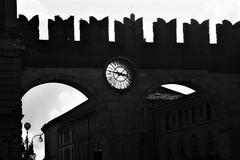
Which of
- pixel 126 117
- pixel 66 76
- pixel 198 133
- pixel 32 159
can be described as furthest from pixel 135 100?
pixel 198 133

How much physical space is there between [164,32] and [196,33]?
2107mm

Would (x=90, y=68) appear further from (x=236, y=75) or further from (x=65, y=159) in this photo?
(x=65, y=159)

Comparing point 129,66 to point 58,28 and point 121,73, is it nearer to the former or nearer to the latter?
point 121,73

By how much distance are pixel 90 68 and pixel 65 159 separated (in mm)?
54699

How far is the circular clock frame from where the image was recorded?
141 feet

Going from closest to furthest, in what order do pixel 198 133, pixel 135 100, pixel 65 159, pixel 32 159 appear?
pixel 32 159 → pixel 135 100 → pixel 198 133 → pixel 65 159

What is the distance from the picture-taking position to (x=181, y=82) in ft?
147

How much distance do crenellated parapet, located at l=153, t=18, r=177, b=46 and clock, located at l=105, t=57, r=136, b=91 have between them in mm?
2532

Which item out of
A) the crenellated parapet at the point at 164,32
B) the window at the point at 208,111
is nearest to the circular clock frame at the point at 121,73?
the crenellated parapet at the point at 164,32

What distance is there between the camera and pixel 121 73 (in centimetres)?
4356

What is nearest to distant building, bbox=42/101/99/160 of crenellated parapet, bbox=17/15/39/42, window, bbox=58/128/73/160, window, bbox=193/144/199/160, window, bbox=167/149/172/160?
window, bbox=58/128/73/160

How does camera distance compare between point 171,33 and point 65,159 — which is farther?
point 65,159

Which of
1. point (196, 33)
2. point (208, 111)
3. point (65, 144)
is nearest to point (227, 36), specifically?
point (196, 33)

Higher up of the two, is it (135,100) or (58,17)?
(58,17)
